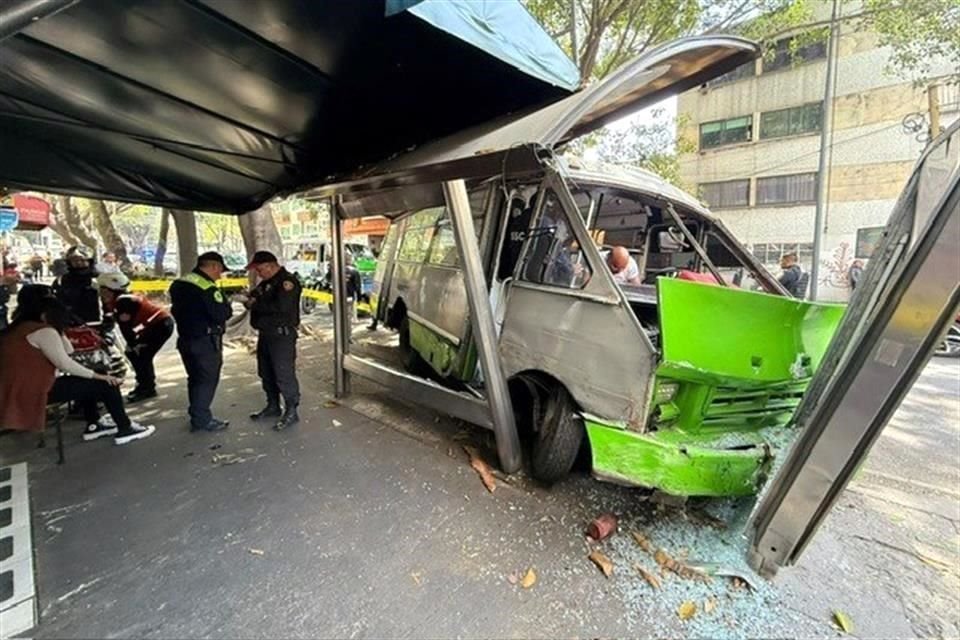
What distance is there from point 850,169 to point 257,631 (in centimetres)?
2166

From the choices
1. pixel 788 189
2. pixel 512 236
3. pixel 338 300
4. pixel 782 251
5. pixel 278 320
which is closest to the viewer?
pixel 512 236

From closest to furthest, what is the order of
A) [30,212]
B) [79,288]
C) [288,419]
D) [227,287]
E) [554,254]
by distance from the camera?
1. [554,254]
2. [288,419]
3. [79,288]
4. [30,212]
5. [227,287]

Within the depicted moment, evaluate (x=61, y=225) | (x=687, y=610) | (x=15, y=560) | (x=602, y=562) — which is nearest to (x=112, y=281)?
(x=15, y=560)

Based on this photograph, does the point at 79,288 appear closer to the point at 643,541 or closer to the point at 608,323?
the point at 608,323

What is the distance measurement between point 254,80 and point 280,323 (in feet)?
7.72

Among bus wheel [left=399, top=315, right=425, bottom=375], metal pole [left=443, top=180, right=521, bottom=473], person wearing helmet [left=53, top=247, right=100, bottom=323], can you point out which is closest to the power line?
bus wheel [left=399, top=315, right=425, bottom=375]

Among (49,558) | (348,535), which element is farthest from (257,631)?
(49,558)

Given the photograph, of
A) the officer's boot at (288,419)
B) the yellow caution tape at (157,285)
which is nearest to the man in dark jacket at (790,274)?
the officer's boot at (288,419)

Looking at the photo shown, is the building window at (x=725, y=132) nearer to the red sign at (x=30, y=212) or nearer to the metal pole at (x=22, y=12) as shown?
the metal pole at (x=22, y=12)

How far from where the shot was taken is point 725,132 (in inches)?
778

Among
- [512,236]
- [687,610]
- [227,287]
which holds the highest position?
[512,236]

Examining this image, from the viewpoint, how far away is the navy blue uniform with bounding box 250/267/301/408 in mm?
4547

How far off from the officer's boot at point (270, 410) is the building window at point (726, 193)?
65.2ft

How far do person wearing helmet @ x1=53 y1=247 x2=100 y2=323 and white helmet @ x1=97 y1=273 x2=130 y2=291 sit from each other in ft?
2.49
